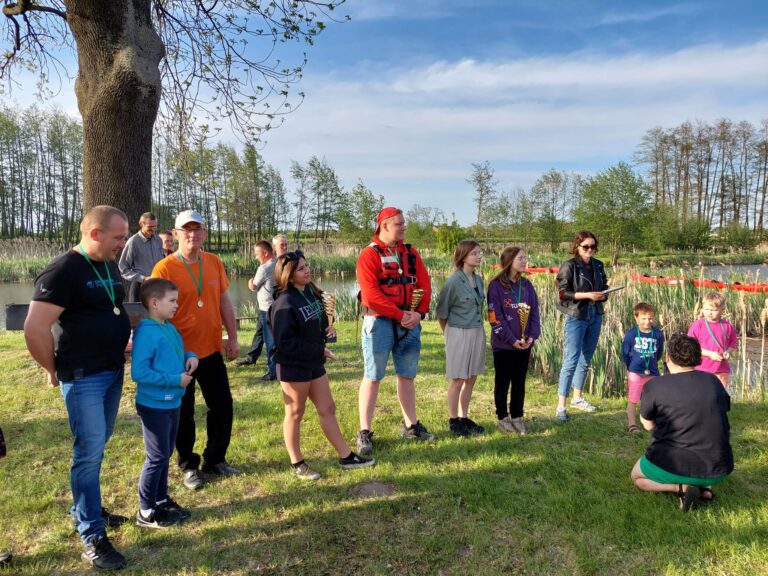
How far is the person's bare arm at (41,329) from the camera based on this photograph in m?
2.33

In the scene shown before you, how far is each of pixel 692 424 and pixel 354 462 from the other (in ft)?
7.47

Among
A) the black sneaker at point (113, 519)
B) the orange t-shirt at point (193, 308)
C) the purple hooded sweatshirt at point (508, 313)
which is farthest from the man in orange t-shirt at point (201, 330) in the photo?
the purple hooded sweatshirt at point (508, 313)

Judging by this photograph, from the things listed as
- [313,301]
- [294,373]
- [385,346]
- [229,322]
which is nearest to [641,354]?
[385,346]

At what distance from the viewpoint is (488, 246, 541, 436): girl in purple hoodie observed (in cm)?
410

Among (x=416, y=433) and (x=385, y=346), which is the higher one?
(x=385, y=346)

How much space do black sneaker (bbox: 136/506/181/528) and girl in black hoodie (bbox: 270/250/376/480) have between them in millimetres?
840

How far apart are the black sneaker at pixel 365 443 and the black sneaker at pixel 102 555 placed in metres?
1.76

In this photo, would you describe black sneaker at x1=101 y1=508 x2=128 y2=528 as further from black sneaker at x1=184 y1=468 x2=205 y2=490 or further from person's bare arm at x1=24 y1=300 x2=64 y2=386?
person's bare arm at x1=24 y1=300 x2=64 y2=386

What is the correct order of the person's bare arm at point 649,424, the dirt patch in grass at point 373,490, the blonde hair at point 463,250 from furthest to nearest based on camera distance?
the blonde hair at point 463,250, the dirt patch in grass at point 373,490, the person's bare arm at point 649,424

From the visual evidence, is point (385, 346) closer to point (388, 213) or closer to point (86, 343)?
point (388, 213)

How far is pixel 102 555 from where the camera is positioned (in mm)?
2441

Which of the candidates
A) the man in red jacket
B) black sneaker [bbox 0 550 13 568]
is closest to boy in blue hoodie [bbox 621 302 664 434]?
the man in red jacket

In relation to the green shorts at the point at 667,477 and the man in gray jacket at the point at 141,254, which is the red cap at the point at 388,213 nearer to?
the green shorts at the point at 667,477

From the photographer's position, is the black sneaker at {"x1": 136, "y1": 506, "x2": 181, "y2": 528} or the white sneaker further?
the white sneaker
